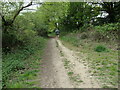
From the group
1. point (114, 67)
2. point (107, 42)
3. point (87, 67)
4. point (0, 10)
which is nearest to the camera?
point (114, 67)

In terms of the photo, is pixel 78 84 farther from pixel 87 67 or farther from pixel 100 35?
pixel 100 35

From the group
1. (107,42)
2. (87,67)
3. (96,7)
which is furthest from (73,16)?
(87,67)

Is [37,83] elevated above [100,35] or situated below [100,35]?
below

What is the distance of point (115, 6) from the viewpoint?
482 inches

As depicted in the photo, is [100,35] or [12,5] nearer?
[12,5]

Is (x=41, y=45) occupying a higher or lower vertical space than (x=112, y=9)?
lower

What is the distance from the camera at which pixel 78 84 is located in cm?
348

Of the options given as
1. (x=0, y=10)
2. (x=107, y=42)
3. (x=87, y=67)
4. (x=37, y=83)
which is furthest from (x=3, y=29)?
(x=107, y=42)

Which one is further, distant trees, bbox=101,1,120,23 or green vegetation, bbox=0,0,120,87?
distant trees, bbox=101,1,120,23

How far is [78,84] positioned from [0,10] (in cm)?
655

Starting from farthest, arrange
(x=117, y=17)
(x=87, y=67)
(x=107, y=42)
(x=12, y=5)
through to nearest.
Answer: (x=117, y=17), (x=107, y=42), (x=12, y=5), (x=87, y=67)

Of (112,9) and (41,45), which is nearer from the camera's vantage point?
(41,45)

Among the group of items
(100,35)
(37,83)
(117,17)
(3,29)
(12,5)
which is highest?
(12,5)

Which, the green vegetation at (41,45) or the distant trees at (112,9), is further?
the distant trees at (112,9)
